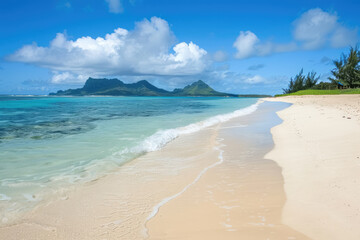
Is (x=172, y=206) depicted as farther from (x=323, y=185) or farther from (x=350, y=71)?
(x=350, y=71)

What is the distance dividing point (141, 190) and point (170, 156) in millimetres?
2921

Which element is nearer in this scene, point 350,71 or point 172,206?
point 172,206

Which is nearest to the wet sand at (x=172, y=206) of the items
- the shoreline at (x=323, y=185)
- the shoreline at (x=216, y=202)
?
the shoreline at (x=216, y=202)

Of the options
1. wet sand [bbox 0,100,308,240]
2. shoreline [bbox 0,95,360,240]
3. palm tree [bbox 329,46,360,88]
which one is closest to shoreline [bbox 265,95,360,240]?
shoreline [bbox 0,95,360,240]

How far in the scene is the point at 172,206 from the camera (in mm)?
3920

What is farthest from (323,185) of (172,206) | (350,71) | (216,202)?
(350,71)

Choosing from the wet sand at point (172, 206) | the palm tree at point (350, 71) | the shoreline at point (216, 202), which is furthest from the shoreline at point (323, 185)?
the palm tree at point (350, 71)

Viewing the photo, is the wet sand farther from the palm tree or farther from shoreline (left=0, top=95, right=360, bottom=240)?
the palm tree

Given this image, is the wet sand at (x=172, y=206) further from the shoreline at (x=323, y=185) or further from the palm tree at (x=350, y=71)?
the palm tree at (x=350, y=71)

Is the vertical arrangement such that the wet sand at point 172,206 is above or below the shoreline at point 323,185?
below

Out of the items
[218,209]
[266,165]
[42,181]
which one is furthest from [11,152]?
[266,165]

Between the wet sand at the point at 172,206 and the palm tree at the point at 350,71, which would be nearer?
the wet sand at the point at 172,206

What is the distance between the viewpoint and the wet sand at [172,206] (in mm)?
3121

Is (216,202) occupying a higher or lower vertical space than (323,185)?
lower
